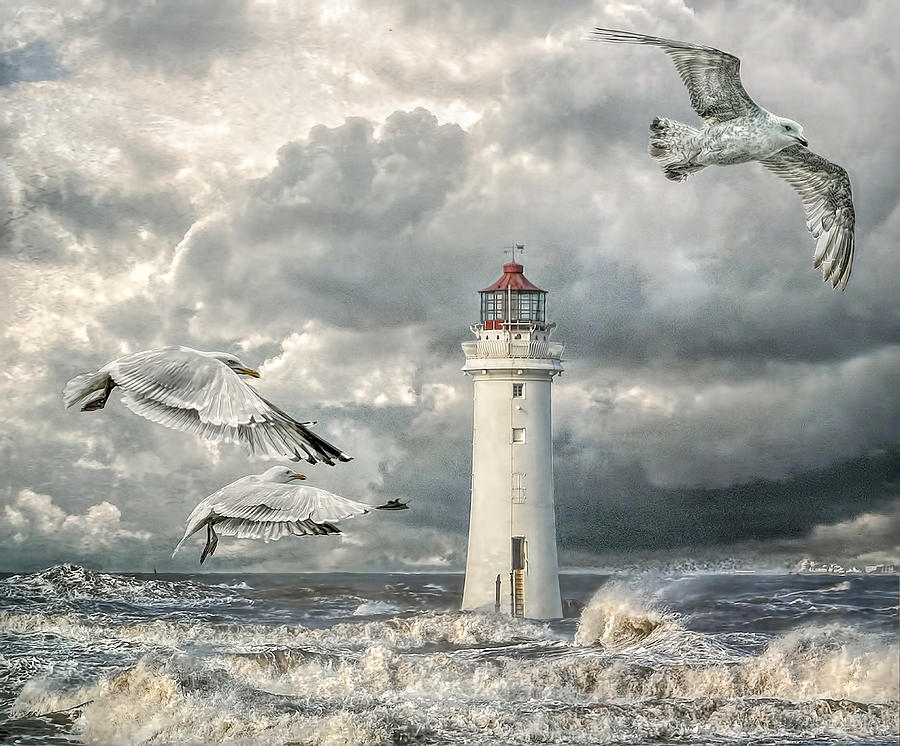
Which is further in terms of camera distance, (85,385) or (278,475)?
(278,475)

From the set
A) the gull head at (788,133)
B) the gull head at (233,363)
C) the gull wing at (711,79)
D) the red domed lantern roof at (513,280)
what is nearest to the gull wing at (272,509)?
the gull head at (233,363)

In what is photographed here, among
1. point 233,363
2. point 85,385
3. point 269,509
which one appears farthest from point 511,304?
point 85,385

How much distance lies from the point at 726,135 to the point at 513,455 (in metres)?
2.68

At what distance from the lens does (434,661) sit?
28.7 feet

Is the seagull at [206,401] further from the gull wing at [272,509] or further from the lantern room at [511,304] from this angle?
the lantern room at [511,304]

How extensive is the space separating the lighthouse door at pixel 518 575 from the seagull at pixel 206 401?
2.84 metres

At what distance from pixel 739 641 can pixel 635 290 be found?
2.08m

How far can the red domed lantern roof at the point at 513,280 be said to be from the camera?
9.37m

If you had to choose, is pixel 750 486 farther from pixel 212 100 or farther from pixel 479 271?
pixel 212 100

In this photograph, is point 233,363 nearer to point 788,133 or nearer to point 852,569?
point 788,133

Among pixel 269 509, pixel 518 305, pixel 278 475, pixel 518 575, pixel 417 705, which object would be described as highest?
pixel 518 305

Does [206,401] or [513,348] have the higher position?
[513,348]

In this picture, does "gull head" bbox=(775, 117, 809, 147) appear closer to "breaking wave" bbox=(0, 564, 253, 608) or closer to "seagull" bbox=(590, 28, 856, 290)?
"seagull" bbox=(590, 28, 856, 290)

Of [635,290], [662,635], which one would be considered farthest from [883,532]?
[635,290]
